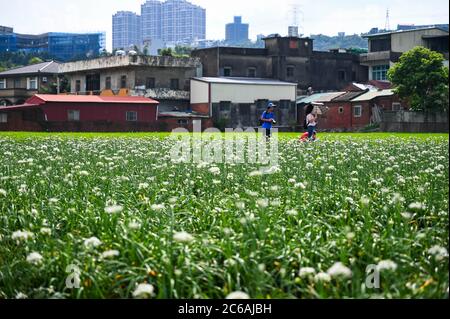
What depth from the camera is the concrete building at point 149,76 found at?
6084 cm

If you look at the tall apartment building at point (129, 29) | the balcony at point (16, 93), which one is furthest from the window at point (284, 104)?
the tall apartment building at point (129, 29)

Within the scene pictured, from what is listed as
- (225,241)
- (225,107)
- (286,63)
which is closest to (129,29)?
(286,63)

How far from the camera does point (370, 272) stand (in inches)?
201

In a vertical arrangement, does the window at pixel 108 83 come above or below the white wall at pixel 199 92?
above

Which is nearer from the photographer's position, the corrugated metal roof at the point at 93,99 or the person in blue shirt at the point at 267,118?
the person in blue shirt at the point at 267,118

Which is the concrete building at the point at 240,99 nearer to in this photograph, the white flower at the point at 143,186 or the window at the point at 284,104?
the window at the point at 284,104

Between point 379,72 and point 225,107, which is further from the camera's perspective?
point 379,72

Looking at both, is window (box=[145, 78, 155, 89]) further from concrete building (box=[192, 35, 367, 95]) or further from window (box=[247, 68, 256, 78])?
window (box=[247, 68, 256, 78])

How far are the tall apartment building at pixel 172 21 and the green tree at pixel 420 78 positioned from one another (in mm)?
53455

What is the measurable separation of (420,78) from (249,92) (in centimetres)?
1429

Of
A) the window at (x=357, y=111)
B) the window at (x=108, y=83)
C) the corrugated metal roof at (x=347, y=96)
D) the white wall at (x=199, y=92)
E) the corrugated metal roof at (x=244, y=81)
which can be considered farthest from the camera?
the window at (x=108, y=83)

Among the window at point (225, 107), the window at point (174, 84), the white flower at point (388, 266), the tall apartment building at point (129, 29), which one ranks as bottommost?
the white flower at point (388, 266)

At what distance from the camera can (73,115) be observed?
5531 cm

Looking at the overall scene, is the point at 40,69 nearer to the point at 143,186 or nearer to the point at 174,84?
the point at 174,84
